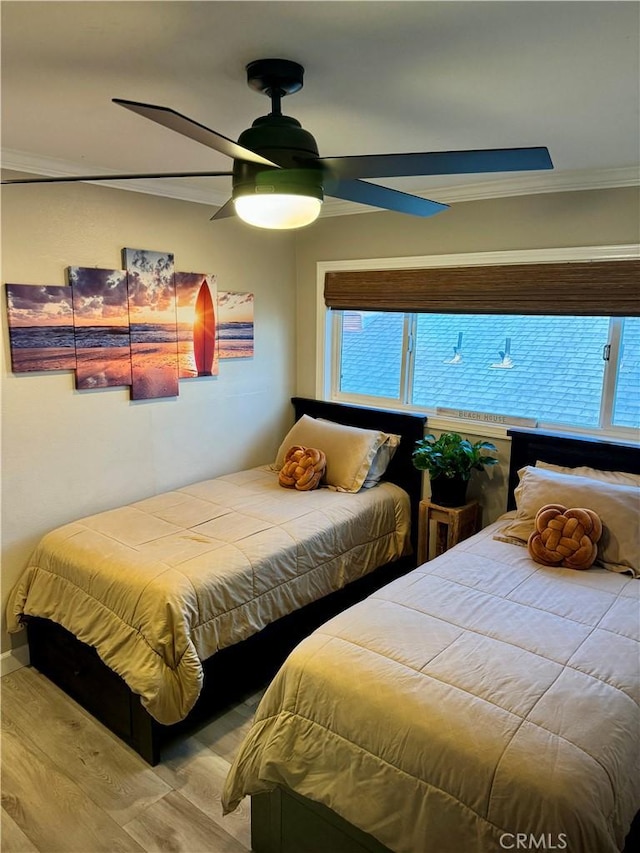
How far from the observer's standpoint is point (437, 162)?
1570 mm

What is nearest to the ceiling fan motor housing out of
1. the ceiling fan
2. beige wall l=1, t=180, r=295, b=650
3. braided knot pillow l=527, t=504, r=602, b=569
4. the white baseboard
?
the ceiling fan

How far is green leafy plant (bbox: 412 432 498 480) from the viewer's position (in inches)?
126

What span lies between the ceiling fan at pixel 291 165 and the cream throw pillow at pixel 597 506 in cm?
155

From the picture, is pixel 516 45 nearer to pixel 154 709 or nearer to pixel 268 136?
pixel 268 136

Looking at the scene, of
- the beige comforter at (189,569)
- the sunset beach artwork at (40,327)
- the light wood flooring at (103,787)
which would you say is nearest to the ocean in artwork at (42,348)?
the sunset beach artwork at (40,327)

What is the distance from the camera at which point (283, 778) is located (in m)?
1.79

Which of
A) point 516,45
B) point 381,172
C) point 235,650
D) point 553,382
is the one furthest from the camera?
point 553,382

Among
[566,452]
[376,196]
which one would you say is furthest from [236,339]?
[566,452]

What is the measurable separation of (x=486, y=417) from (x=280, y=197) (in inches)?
81.3

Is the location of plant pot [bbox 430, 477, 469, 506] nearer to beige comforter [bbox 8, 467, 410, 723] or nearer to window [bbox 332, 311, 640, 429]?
beige comforter [bbox 8, 467, 410, 723]

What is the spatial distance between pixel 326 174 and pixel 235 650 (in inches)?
77.7

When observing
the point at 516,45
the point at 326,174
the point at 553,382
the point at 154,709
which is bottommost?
the point at 154,709

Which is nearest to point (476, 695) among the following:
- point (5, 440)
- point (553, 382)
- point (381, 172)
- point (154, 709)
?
point (154, 709)

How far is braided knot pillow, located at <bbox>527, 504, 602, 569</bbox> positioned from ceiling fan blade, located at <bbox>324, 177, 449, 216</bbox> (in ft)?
4.55
